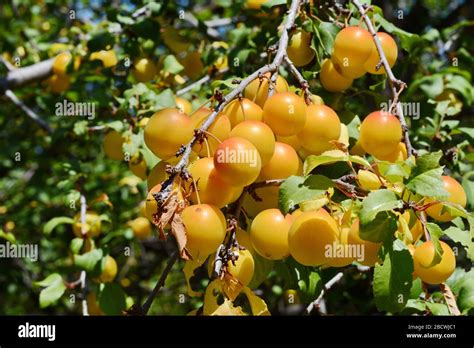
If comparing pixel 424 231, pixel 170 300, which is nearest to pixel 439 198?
pixel 424 231

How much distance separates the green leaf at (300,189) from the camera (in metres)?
1.07

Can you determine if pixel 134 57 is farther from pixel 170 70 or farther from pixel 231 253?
pixel 231 253

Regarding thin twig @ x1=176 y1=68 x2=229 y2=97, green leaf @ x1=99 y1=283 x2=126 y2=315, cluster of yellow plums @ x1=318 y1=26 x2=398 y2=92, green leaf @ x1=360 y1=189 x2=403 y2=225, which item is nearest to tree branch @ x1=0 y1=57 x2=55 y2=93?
thin twig @ x1=176 y1=68 x2=229 y2=97

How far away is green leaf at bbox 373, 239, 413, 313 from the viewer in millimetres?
1069

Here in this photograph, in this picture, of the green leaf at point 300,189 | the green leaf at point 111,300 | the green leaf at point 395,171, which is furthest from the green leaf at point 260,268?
the green leaf at point 111,300

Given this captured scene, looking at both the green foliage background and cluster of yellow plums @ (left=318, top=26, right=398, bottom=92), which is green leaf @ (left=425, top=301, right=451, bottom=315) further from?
cluster of yellow plums @ (left=318, top=26, right=398, bottom=92)

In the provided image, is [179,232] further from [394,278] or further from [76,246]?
[76,246]

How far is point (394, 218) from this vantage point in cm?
103

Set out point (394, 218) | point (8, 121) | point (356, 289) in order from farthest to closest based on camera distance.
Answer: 1. point (8, 121)
2. point (356, 289)
3. point (394, 218)

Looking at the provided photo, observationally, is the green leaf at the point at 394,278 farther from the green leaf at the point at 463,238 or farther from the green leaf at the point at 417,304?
the green leaf at the point at 417,304

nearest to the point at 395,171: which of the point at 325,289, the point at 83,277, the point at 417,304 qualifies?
the point at 417,304

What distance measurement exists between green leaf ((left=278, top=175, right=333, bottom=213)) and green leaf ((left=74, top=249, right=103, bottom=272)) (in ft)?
3.43

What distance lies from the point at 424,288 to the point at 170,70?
1038 mm

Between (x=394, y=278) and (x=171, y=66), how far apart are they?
1.16 m
